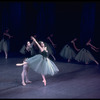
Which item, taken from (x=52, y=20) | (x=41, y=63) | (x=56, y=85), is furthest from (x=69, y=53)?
(x=41, y=63)

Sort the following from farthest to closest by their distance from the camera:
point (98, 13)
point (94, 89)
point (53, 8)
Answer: point (53, 8)
point (98, 13)
point (94, 89)

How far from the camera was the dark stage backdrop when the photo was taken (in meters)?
14.5

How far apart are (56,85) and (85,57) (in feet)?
15.4

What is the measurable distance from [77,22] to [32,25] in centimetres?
369

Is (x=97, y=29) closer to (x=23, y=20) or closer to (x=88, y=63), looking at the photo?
(x=88, y=63)

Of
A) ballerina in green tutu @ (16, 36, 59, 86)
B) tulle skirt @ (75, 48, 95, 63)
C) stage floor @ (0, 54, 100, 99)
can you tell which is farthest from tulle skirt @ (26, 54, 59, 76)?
tulle skirt @ (75, 48, 95, 63)

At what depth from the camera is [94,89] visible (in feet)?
26.6

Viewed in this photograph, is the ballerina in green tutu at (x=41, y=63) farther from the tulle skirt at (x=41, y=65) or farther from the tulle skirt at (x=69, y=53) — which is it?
the tulle skirt at (x=69, y=53)

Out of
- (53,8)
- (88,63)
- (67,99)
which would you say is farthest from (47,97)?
(53,8)

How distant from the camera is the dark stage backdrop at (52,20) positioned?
14.5 m

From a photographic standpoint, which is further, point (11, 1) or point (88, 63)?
point (11, 1)

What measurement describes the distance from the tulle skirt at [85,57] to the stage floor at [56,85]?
1186mm

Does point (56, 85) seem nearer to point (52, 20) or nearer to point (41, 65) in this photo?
point (41, 65)

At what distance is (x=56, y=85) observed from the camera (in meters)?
8.59
